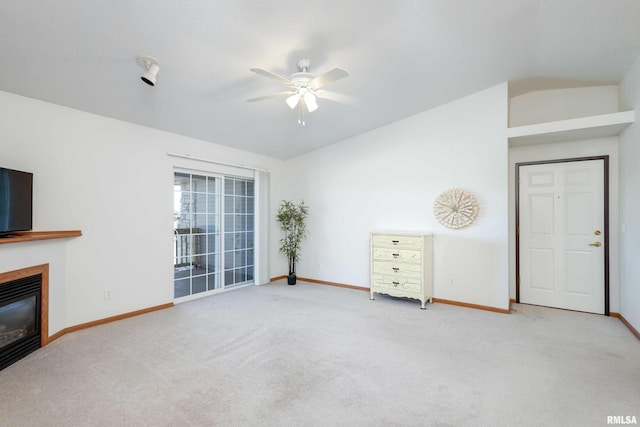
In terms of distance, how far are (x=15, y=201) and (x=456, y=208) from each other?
15.9 feet

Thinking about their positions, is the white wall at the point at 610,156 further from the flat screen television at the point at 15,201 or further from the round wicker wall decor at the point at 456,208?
the flat screen television at the point at 15,201

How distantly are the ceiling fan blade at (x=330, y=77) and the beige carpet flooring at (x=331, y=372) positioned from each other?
94.2 inches

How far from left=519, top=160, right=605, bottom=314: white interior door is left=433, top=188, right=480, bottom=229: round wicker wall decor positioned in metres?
0.85

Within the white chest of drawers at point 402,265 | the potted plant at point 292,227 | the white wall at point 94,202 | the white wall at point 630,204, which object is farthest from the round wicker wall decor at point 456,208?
the white wall at point 94,202

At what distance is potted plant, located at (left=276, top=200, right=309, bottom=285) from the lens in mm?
5578

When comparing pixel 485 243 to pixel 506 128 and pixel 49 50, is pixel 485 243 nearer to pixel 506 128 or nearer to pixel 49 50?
pixel 506 128

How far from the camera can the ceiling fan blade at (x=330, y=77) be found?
2.37 m

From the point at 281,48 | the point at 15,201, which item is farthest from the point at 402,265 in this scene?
the point at 15,201

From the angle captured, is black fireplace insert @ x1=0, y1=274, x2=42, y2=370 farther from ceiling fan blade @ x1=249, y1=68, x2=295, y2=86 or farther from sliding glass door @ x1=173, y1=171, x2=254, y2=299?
ceiling fan blade @ x1=249, y1=68, x2=295, y2=86

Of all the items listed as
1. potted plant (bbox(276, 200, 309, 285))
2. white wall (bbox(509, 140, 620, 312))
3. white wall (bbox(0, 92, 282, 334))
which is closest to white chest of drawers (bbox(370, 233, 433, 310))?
potted plant (bbox(276, 200, 309, 285))

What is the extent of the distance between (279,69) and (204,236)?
2.79 metres

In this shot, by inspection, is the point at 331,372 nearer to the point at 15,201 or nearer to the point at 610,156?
the point at 15,201

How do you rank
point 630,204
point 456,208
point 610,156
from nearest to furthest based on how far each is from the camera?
1. point 630,204
2. point 610,156
3. point 456,208

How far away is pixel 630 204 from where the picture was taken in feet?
10.8
